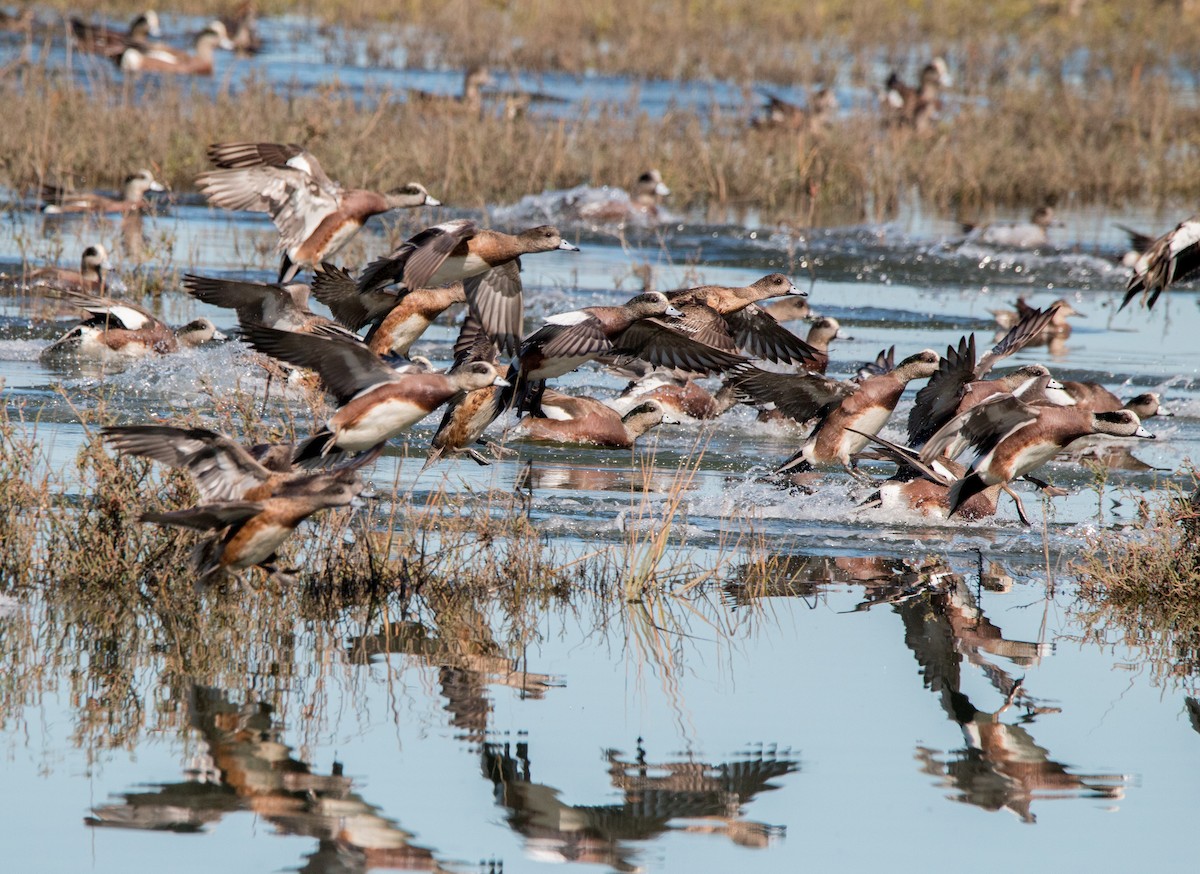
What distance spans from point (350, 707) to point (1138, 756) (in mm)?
2315

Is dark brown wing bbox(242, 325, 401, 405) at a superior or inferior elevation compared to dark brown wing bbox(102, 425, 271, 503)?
superior

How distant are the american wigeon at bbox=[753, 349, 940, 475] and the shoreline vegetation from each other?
6.25 meters

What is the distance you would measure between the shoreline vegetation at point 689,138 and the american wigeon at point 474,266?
5096mm

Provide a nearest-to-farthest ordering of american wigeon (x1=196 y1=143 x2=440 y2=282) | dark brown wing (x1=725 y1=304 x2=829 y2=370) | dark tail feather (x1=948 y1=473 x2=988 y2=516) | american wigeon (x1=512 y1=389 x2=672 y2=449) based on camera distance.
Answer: dark tail feather (x1=948 y1=473 x2=988 y2=516) → dark brown wing (x1=725 y1=304 x2=829 y2=370) → american wigeon (x1=512 y1=389 x2=672 y2=449) → american wigeon (x1=196 y1=143 x2=440 y2=282)

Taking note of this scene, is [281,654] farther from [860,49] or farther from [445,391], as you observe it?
[860,49]

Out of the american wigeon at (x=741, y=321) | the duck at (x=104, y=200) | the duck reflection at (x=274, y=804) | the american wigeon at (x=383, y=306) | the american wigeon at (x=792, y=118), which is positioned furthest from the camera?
the american wigeon at (x=792, y=118)

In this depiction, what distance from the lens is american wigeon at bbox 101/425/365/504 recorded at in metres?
5.82

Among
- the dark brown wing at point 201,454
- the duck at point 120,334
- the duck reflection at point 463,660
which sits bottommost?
the duck reflection at point 463,660

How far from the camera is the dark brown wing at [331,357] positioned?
21.1 ft

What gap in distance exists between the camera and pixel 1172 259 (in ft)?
28.1

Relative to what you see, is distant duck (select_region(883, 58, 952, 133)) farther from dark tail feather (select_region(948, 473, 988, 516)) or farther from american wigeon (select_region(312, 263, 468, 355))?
dark tail feather (select_region(948, 473, 988, 516))

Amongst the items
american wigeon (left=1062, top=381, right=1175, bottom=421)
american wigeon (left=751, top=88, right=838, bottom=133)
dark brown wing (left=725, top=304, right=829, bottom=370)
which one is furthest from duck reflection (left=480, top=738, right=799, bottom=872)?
american wigeon (left=751, top=88, right=838, bottom=133)

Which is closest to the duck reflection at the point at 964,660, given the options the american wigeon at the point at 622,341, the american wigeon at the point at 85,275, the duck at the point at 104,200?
the american wigeon at the point at 622,341

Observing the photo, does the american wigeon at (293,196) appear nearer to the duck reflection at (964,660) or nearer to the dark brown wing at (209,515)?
the duck reflection at (964,660)
